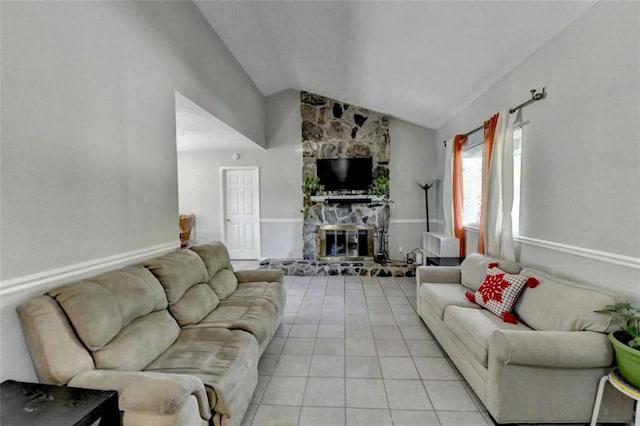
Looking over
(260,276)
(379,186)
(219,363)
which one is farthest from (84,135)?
(379,186)

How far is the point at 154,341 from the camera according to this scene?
1.70 metres

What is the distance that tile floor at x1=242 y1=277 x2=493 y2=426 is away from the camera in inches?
A: 72.1

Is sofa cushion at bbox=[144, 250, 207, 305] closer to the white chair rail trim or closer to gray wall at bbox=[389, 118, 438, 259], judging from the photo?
the white chair rail trim

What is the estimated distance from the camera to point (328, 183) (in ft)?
18.8

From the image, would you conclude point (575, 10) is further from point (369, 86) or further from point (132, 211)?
point (132, 211)

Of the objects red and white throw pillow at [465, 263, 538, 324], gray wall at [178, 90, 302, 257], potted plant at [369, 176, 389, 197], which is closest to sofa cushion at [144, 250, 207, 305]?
red and white throw pillow at [465, 263, 538, 324]

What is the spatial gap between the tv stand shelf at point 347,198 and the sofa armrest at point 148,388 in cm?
450

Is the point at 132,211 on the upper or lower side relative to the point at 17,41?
lower

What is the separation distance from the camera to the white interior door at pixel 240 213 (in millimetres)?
6148

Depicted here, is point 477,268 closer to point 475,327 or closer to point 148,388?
point 475,327

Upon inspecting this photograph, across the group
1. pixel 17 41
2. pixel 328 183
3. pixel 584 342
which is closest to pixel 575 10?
pixel 584 342

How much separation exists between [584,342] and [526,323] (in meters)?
0.54

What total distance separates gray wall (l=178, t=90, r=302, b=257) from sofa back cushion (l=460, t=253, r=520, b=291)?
3482 mm

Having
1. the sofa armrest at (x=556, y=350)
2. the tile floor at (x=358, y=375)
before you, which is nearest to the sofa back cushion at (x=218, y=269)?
the tile floor at (x=358, y=375)
